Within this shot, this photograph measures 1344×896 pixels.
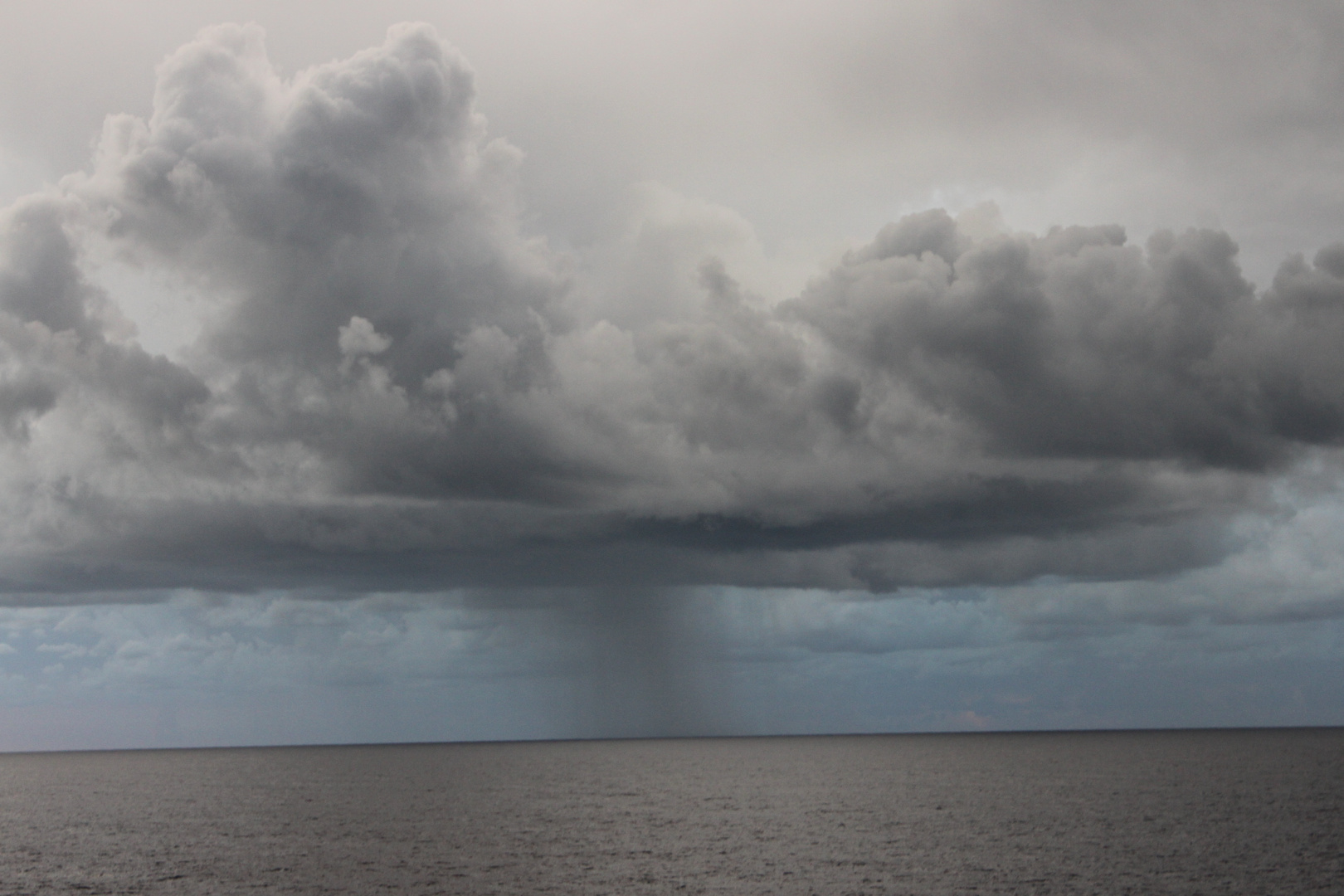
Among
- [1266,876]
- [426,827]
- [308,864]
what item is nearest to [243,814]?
[426,827]

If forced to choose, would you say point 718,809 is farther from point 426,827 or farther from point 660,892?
point 660,892

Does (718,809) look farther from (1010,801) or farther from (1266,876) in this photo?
(1266,876)

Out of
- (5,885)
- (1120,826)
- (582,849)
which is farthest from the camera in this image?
(1120,826)

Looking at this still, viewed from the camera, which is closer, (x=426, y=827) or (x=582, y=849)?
(x=582, y=849)

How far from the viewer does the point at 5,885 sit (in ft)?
276

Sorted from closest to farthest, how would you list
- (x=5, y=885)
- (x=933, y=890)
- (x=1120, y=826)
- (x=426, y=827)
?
(x=933, y=890) < (x=5, y=885) < (x=1120, y=826) < (x=426, y=827)

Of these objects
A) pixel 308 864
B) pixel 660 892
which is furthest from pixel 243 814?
pixel 660 892

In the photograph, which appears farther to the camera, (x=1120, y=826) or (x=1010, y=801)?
(x=1010, y=801)

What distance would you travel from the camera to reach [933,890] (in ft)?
252

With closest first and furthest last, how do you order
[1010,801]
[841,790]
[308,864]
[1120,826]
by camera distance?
[308,864]
[1120,826]
[1010,801]
[841,790]

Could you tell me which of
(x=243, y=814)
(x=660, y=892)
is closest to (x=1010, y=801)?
(x=660, y=892)

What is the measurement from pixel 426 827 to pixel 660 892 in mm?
57234

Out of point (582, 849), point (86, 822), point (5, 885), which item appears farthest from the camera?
point (86, 822)

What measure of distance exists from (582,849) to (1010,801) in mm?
76281
